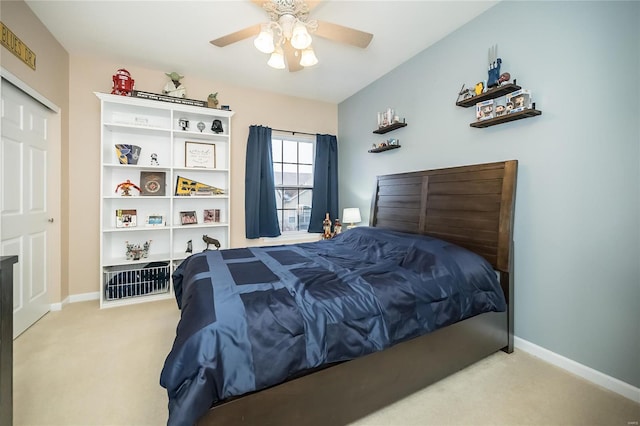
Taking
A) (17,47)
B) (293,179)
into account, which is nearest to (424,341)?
(293,179)

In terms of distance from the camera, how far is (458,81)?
2461 millimetres

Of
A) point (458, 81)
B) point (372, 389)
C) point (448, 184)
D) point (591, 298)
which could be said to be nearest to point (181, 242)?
point (372, 389)

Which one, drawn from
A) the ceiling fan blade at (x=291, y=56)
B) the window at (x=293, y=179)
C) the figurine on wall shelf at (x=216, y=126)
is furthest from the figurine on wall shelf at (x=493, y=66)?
the figurine on wall shelf at (x=216, y=126)

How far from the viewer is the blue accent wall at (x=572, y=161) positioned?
1551 millimetres

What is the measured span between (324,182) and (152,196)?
2.35m

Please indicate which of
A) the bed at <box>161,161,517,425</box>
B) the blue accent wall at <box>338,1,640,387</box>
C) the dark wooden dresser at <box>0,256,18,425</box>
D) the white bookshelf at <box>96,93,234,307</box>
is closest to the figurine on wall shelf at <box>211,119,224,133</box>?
the white bookshelf at <box>96,93,234,307</box>

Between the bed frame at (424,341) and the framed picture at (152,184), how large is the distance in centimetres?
281

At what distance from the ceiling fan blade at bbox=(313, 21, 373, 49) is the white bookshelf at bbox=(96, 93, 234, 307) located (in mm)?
1844

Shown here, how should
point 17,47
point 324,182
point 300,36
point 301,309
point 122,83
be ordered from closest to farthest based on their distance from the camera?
1. point 301,309
2. point 300,36
3. point 17,47
4. point 122,83
5. point 324,182

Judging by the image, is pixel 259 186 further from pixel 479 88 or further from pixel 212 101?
pixel 479 88

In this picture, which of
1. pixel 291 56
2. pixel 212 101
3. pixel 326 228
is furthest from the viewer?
pixel 326 228

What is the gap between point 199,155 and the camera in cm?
351

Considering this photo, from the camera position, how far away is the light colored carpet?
4.66ft

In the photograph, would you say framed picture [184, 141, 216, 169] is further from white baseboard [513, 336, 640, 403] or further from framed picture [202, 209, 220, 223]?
white baseboard [513, 336, 640, 403]
